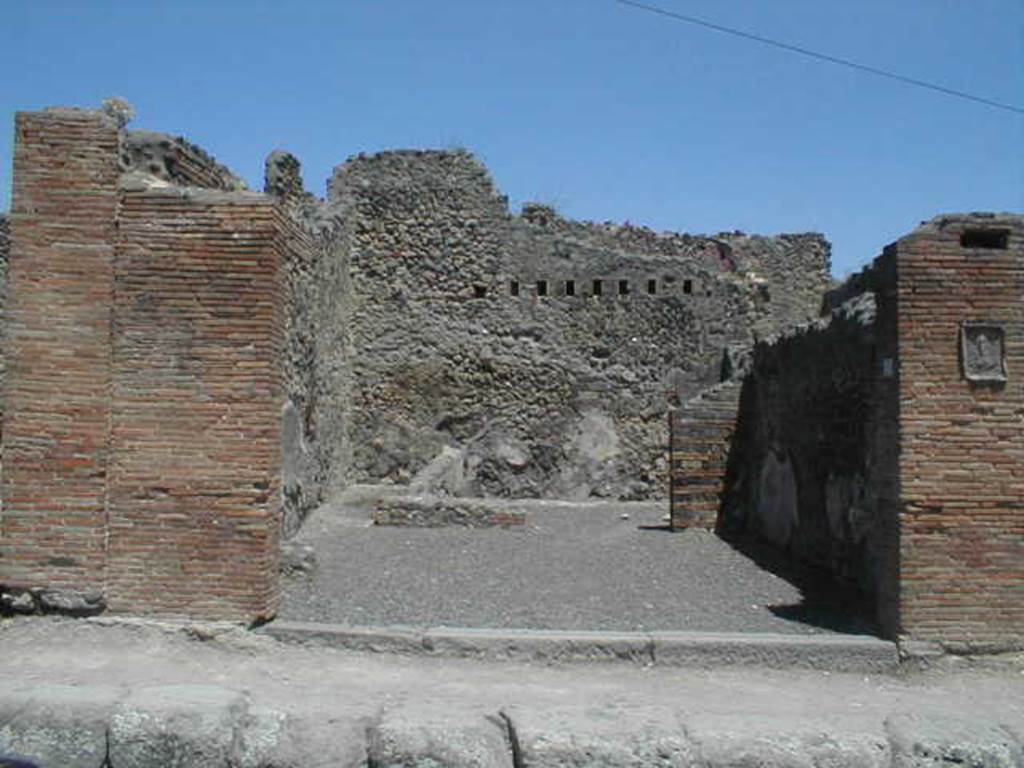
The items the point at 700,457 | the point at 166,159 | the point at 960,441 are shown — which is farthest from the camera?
the point at 700,457

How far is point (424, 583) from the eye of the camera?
25.3ft

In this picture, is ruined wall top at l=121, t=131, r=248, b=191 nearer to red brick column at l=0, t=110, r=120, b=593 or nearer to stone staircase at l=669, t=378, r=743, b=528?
red brick column at l=0, t=110, r=120, b=593

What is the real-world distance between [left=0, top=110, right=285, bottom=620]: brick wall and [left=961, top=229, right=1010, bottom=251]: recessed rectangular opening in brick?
4.55m

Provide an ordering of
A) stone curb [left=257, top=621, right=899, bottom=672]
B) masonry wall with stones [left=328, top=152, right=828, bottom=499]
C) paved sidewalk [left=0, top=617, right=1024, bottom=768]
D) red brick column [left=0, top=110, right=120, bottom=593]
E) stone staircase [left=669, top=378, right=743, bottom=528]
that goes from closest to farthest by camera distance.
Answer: paved sidewalk [left=0, top=617, right=1024, bottom=768]
stone curb [left=257, top=621, right=899, bottom=672]
red brick column [left=0, top=110, right=120, bottom=593]
stone staircase [left=669, top=378, right=743, bottom=528]
masonry wall with stones [left=328, top=152, right=828, bottom=499]

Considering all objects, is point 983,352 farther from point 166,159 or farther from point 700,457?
point 166,159

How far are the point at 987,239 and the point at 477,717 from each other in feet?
14.7

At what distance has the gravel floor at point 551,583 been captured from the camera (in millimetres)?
6590

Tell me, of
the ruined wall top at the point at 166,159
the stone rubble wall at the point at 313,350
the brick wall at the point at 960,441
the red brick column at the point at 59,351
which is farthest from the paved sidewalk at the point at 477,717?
the stone rubble wall at the point at 313,350

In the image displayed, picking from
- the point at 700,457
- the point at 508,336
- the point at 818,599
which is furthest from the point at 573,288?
the point at 818,599

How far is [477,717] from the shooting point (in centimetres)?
487

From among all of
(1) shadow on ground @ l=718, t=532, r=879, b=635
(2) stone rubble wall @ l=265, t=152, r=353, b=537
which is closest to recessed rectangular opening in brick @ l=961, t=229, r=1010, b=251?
(1) shadow on ground @ l=718, t=532, r=879, b=635

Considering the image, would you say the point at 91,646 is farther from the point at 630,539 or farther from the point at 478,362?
the point at 478,362

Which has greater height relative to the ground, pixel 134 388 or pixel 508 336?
pixel 508 336

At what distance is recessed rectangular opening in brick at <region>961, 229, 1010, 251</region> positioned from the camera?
247 inches
